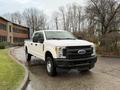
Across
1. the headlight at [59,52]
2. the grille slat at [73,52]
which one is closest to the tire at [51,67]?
the headlight at [59,52]

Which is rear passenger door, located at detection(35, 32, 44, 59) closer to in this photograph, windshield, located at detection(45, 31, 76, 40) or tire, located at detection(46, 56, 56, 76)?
windshield, located at detection(45, 31, 76, 40)

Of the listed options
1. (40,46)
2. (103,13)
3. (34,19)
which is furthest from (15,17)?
(40,46)

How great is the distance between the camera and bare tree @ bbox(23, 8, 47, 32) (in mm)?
92000

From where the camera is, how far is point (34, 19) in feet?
313

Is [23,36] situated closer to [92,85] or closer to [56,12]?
[56,12]

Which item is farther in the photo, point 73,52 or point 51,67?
point 51,67

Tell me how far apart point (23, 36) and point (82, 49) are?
69033 mm

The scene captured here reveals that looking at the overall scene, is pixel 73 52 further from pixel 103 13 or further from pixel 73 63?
pixel 103 13

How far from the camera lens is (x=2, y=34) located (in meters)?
49.2

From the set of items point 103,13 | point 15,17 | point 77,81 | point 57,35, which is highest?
point 15,17

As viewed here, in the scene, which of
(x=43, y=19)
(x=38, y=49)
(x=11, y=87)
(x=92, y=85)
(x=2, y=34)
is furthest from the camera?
(x=43, y=19)

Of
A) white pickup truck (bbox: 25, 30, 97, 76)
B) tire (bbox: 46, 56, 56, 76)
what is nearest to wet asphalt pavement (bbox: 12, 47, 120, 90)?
tire (bbox: 46, 56, 56, 76)

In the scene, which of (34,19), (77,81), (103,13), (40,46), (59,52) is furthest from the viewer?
(34,19)

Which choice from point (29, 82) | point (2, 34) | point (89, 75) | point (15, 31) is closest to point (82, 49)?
point (89, 75)
